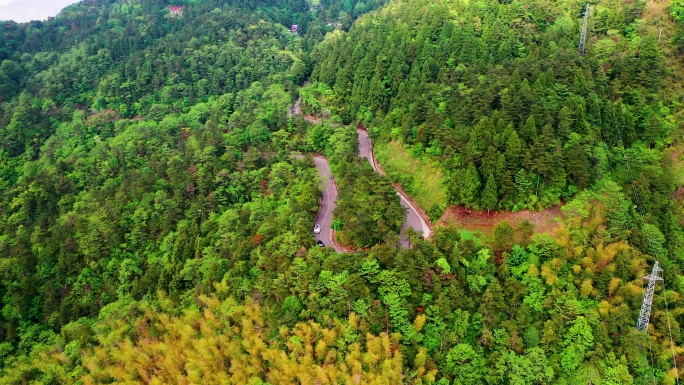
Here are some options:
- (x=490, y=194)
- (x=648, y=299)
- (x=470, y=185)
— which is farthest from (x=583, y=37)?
(x=648, y=299)

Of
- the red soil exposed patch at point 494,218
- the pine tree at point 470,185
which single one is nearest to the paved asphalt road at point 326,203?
the red soil exposed patch at point 494,218

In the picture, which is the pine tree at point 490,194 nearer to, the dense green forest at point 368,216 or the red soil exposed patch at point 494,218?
the dense green forest at point 368,216

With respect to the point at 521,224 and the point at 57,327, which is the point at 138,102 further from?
the point at 521,224

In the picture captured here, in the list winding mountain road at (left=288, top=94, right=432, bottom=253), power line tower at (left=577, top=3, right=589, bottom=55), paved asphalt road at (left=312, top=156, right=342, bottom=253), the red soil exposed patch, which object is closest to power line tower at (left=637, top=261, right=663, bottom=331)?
the red soil exposed patch

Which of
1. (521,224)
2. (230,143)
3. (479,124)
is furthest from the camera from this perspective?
(230,143)

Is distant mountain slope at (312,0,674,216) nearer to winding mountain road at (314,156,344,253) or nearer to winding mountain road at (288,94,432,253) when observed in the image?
winding mountain road at (288,94,432,253)

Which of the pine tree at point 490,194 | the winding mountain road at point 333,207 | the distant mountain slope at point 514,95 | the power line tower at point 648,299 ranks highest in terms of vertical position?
the distant mountain slope at point 514,95

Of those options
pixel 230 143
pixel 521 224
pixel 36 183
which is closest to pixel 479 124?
pixel 521 224
